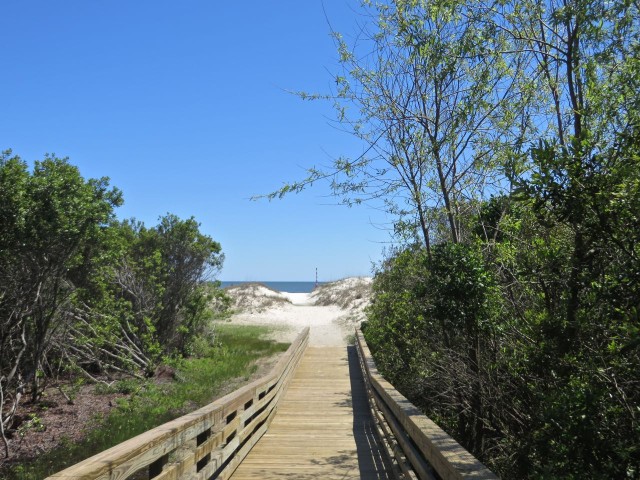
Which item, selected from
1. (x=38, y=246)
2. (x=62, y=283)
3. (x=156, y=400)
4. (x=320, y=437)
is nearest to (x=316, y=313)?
(x=156, y=400)

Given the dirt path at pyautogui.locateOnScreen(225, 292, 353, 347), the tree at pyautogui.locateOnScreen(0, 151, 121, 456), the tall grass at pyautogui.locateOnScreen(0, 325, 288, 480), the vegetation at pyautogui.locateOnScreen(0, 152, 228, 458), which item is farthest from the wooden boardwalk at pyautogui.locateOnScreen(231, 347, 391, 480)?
the dirt path at pyautogui.locateOnScreen(225, 292, 353, 347)

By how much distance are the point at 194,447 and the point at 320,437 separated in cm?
326

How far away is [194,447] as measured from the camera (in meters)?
4.65

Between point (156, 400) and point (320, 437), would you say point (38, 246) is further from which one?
point (320, 437)

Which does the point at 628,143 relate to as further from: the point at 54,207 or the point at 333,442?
the point at 54,207

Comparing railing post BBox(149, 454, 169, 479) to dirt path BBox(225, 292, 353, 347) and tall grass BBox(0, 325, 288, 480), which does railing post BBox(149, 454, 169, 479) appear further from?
dirt path BBox(225, 292, 353, 347)

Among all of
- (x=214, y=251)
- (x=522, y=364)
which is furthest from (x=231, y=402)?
(x=214, y=251)

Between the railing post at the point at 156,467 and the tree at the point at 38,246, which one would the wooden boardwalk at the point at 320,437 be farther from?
the tree at the point at 38,246

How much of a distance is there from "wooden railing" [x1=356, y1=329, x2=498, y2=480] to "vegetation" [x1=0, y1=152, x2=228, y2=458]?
5.84 metres

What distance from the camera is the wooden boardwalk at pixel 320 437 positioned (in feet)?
19.3

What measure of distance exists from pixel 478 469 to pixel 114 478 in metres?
1.88

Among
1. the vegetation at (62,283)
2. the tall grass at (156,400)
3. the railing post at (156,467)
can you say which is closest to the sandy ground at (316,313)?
the tall grass at (156,400)

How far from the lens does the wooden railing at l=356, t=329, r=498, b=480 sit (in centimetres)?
313

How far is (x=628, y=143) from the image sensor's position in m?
3.01
